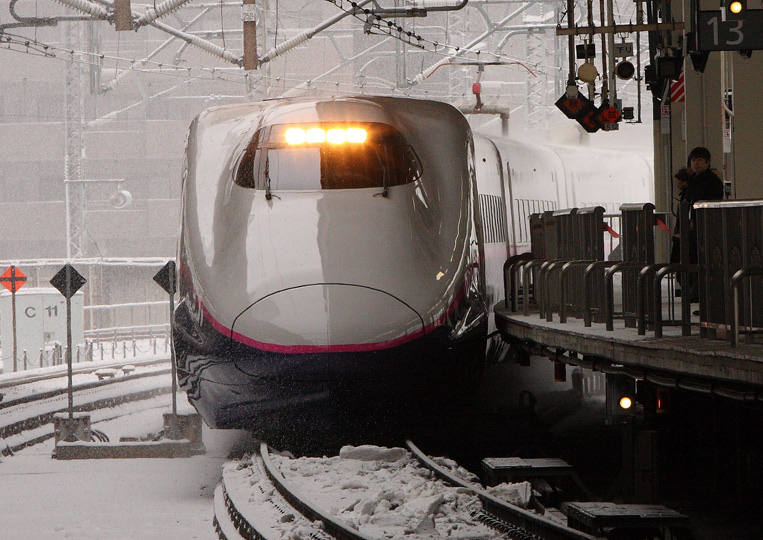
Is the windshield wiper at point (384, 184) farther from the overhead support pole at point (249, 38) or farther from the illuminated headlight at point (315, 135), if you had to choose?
the overhead support pole at point (249, 38)

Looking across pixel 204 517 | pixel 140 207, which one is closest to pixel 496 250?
pixel 204 517

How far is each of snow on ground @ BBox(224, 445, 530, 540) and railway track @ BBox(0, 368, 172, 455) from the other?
16.8 ft

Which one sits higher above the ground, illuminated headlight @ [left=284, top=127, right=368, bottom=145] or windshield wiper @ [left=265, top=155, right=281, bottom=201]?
illuminated headlight @ [left=284, top=127, right=368, bottom=145]

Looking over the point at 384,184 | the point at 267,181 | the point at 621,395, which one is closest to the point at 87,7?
the point at 267,181

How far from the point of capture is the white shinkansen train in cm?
907

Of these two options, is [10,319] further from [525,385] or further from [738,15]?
[738,15]

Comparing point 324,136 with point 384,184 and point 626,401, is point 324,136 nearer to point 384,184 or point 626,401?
point 384,184

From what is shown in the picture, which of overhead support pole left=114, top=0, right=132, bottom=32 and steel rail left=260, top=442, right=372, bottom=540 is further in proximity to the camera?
overhead support pole left=114, top=0, right=132, bottom=32

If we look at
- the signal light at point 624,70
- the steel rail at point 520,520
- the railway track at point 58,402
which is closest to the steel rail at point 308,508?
the steel rail at point 520,520

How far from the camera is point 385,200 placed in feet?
31.4

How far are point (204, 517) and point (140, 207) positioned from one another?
133ft

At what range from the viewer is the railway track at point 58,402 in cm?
1500

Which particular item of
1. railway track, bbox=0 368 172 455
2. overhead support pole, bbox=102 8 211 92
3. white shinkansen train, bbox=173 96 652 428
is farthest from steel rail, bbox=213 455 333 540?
overhead support pole, bbox=102 8 211 92

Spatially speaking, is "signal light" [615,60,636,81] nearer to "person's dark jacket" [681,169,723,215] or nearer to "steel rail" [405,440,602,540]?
"person's dark jacket" [681,169,723,215]
